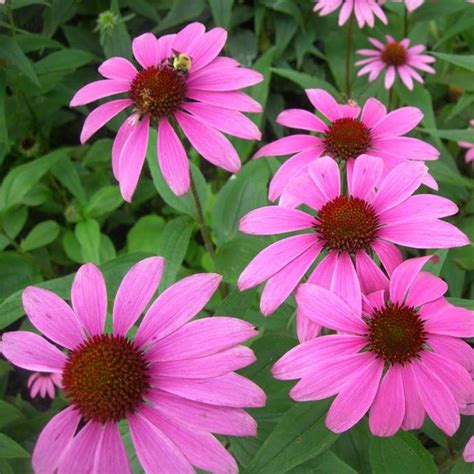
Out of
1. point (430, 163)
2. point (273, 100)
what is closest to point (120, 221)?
point (273, 100)

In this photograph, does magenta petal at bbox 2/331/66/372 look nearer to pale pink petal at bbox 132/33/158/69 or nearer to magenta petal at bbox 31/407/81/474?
magenta petal at bbox 31/407/81/474

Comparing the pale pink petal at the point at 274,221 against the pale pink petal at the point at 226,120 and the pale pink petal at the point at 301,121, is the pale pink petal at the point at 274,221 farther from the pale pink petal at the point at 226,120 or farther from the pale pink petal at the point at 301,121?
the pale pink petal at the point at 301,121

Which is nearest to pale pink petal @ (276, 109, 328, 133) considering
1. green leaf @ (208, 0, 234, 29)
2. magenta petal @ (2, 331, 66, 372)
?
magenta petal @ (2, 331, 66, 372)

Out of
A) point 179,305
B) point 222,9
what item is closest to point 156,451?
point 179,305

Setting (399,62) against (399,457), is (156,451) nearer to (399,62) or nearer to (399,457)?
(399,457)

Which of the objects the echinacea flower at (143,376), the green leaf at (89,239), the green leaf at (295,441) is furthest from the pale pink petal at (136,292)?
the green leaf at (89,239)

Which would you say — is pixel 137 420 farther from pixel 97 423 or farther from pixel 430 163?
pixel 430 163
